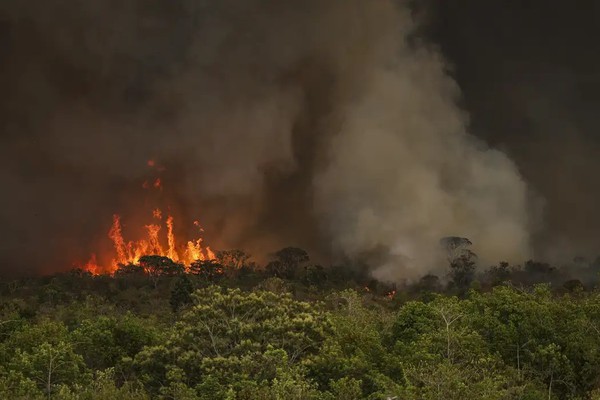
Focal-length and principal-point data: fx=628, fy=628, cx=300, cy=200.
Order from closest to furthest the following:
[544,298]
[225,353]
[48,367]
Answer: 1. [48,367]
2. [225,353]
3. [544,298]

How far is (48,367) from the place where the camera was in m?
46.5

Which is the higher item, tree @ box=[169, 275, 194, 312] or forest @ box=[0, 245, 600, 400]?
tree @ box=[169, 275, 194, 312]

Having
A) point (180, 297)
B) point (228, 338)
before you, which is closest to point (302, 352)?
point (228, 338)

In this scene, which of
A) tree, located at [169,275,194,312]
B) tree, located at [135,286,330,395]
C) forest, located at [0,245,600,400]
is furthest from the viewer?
tree, located at [169,275,194,312]

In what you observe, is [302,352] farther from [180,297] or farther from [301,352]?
[180,297]

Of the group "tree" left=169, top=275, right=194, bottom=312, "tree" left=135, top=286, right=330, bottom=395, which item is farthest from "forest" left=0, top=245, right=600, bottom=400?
"tree" left=169, top=275, right=194, bottom=312

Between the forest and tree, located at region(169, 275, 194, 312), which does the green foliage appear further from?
tree, located at region(169, 275, 194, 312)

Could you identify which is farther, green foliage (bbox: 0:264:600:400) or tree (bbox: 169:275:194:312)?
tree (bbox: 169:275:194:312)

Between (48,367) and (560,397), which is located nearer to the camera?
(48,367)

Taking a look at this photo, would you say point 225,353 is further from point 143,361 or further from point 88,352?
point 88,352

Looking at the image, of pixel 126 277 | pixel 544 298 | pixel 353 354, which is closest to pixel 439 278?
pixel 126 277

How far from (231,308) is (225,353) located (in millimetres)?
4759

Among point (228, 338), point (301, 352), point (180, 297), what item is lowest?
point (301, 352)

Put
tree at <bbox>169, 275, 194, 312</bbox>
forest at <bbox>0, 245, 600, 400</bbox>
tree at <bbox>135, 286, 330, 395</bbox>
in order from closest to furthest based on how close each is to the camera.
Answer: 1. forest at <bbox>0, 245, 600, 400</bbox>
2. tree at <bbox>135, 286, 330, 395</bbox>
3. tree at <bbox>169, 275, 194, 312</bbox>
